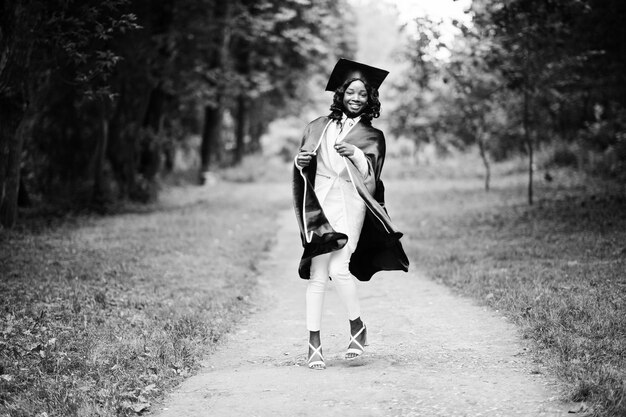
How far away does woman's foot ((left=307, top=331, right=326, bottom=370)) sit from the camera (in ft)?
17.9

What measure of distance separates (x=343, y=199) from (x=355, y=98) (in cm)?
83

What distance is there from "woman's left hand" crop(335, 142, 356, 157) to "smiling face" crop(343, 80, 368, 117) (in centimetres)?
48

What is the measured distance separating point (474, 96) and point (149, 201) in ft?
32.5

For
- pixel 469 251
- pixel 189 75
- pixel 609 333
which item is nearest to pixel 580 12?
pixel 469 251

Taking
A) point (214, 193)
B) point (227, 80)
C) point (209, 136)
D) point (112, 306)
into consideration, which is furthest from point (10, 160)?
point (209, 136)

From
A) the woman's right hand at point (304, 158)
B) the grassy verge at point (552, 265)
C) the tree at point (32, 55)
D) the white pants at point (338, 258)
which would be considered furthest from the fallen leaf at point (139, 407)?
the tree at point (32, 55)

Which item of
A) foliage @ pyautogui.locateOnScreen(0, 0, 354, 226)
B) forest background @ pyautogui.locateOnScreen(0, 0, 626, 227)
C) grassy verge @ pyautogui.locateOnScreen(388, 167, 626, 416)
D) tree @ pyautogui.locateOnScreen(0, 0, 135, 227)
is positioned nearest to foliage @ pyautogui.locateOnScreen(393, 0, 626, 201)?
forest background @ pyautogui.locateOnScreen(0, 0, 626, 227)

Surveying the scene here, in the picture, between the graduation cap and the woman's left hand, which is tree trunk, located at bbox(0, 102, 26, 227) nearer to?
the graduation cap

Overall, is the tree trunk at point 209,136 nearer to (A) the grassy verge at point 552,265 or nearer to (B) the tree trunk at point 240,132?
(B) the tree trunk at point 240,132

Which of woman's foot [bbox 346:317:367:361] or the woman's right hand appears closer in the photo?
the woman's right hand

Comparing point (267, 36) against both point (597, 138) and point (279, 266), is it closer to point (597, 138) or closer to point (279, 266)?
point (597, 138)

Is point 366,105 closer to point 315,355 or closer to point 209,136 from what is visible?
point 315,355

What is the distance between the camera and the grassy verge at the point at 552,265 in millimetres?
5084

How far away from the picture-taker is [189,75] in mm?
20891
